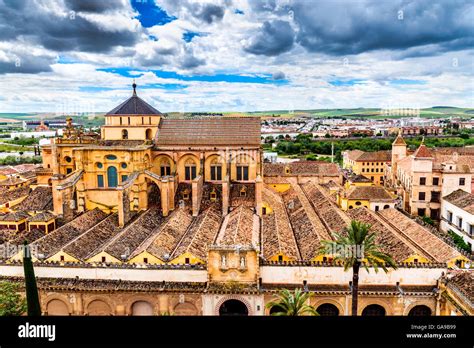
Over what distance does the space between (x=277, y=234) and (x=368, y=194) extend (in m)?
14.4

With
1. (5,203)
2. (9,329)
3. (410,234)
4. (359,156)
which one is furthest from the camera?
(359,156)

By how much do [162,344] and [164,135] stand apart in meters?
30.7

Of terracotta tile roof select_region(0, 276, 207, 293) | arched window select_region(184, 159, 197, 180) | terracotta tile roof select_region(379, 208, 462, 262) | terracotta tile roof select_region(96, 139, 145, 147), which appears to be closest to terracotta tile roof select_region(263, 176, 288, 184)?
arched window select_region(184, 159, 197, 180)

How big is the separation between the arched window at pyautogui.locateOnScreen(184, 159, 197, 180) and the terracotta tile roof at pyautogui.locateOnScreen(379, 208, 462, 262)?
16599 mm

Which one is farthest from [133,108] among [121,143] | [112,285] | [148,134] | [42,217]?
[112,285]

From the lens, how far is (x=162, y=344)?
5242mm

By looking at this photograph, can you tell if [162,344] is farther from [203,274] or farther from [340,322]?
[203,274]

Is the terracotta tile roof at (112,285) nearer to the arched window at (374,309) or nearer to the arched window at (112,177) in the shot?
the arched window at (374,309)

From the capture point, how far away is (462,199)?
3281 cm

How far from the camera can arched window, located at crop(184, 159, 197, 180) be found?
113 ft

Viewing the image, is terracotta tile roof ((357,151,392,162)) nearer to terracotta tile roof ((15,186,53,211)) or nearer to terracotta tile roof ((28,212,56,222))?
terracotta tile roof ((15,186,53,211))

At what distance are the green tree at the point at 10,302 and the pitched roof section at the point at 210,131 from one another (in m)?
18.8

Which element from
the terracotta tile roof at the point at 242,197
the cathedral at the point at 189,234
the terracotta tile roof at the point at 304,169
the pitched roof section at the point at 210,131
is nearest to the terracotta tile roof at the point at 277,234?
the cathedral at the point at 189,234

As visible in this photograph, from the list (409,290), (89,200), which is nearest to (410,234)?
(409,290)
